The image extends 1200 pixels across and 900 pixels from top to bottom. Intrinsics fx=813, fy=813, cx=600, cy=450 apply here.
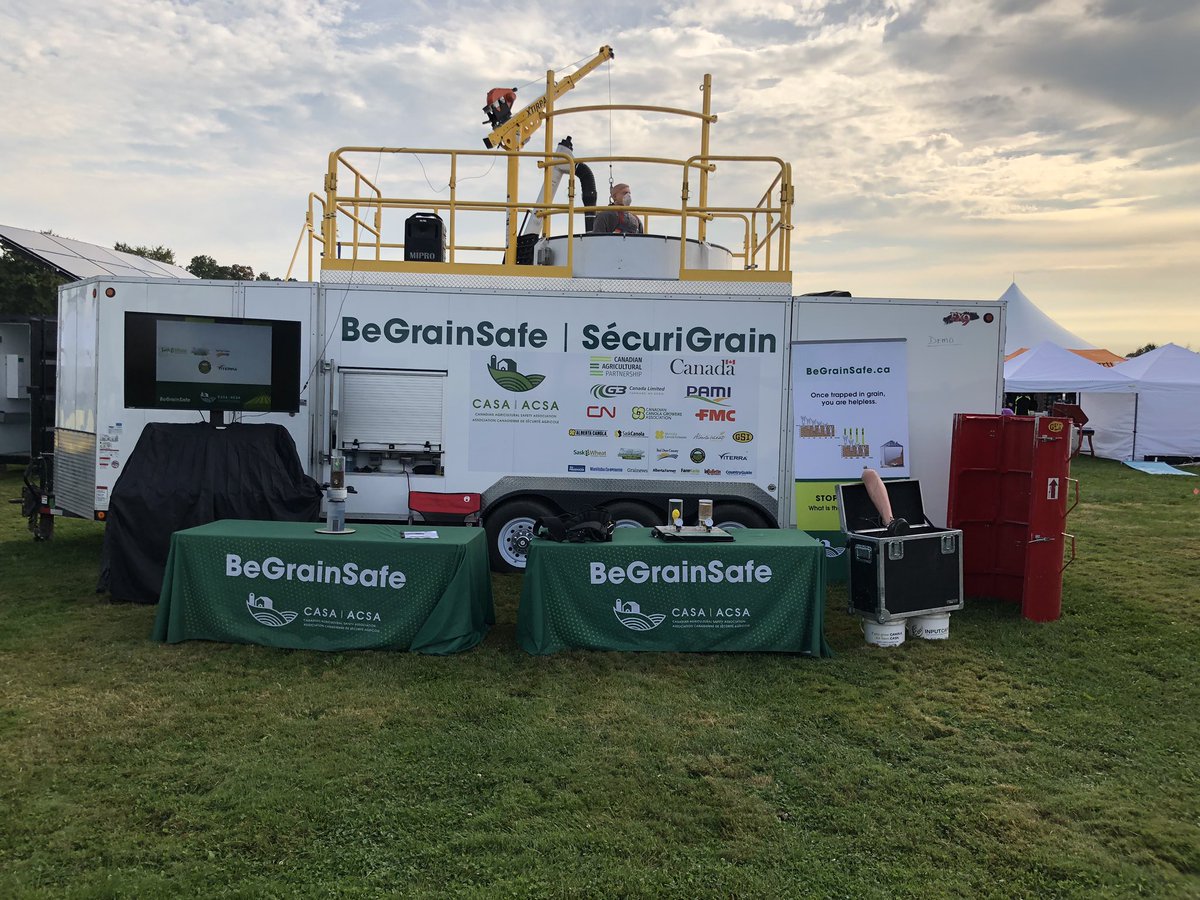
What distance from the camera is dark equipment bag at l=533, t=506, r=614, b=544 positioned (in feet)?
19.2

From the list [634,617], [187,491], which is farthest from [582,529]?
[187,491]

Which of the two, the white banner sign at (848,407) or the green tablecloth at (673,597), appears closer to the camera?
the green tablecloth at (673,597)

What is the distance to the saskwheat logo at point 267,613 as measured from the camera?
18.9ft

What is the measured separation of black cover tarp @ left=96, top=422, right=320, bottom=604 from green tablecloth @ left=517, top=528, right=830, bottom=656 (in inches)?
106

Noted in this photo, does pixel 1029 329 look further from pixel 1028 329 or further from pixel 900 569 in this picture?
pixel 900 569

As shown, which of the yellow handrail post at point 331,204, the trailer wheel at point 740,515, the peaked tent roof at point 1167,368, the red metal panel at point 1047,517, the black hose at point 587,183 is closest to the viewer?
the red metal panel at point 1047,517

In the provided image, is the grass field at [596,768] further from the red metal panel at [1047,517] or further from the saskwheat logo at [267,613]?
the red metal panel at [1047,517]

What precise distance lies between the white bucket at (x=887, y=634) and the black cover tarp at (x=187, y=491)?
4.83 meters

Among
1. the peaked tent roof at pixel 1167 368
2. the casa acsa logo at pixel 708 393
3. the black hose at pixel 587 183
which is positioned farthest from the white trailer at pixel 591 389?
the peaked tent roof at pixel 1167 368

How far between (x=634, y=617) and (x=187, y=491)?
13.0ft

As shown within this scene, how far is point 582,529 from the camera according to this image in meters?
5.86

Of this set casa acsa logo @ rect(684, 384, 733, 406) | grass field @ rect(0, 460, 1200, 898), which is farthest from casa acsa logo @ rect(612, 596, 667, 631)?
casa acsa logo @ rect(684, 384, 733, 406)

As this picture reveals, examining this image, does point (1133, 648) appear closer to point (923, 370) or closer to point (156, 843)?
point (923, 370)

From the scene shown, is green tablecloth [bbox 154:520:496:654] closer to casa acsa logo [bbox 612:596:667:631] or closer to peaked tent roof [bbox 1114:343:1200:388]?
casa acsa logo [bbox 612:596:667:631]
